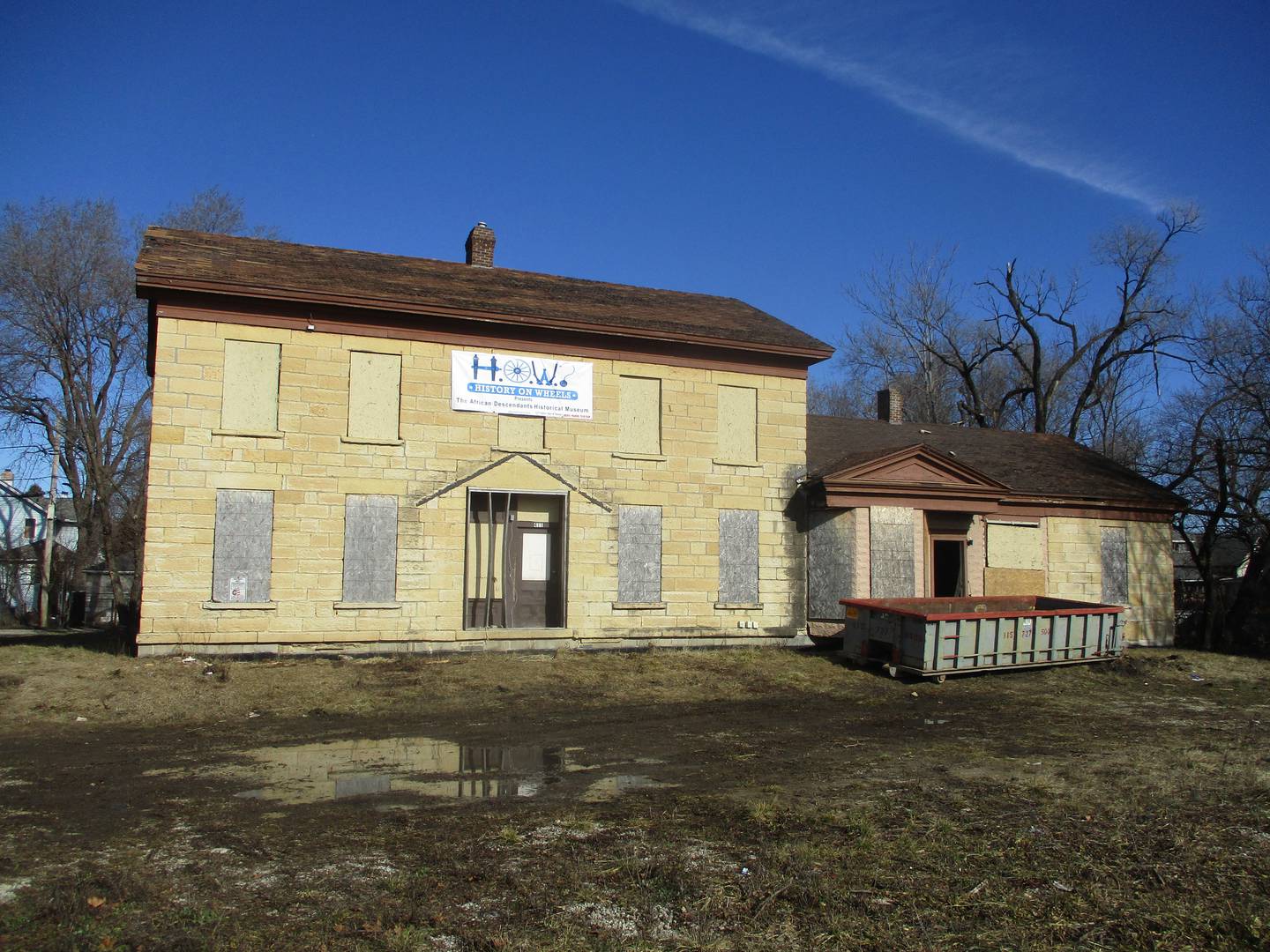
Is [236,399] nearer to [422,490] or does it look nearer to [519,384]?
[422,490]

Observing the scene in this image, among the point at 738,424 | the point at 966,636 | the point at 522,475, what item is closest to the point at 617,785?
the point at 966,636

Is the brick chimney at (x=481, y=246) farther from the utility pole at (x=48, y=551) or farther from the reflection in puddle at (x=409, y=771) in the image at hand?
the utility pole at (x=48, y=551)

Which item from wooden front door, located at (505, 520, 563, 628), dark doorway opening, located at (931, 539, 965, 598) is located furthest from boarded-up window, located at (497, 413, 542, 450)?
dark doorway opening, located at (931, 539, 965, 598)

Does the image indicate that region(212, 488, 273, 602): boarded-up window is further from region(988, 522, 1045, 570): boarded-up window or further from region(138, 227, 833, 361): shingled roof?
region(988, 522, 1045, 570): boarded-up window

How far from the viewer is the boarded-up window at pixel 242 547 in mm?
15797

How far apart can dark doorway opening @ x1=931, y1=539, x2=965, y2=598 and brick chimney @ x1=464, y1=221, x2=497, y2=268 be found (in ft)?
37.9

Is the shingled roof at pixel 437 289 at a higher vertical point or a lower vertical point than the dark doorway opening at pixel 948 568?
higher

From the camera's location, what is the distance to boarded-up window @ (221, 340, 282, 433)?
53.1ft

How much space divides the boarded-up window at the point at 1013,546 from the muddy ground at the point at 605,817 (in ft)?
24.5

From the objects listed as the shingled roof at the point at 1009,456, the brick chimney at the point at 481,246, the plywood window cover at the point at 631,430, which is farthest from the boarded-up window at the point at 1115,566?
the brick chimney at the point at 481,246

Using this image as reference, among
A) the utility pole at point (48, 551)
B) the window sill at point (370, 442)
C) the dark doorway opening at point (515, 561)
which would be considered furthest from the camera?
the utility pole at point (48, 551)

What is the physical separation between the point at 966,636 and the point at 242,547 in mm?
11905

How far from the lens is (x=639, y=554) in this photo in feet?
59.7

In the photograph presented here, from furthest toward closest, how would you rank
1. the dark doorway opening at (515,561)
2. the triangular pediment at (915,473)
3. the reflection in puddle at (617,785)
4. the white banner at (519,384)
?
the triangular pediment at (915,473), the dark doorway opening at (515,561), the white banner at (519,384), the reflection in puddle at (617,785)
